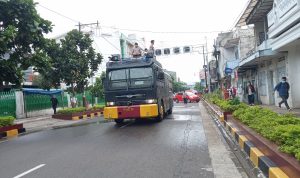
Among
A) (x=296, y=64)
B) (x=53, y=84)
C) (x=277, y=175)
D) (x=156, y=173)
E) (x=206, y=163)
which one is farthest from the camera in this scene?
(x=53, y=84)

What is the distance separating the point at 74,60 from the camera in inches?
1145

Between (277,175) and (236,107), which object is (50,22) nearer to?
(236,107)

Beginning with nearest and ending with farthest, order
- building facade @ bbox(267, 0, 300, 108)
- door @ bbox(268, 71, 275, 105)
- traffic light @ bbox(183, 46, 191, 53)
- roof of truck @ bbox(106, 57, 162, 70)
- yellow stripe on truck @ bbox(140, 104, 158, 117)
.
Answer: building facade @ bbox(267, 0, 300, 108) < yellow stripe on truck @ bbox(140, 104, 158, 117) < roof of truck @ bbox(106, 57, 162, 70) < door @ bbox(268, 71, 275, 105) < traffic light @ bbox(183, 46, 191, 53)

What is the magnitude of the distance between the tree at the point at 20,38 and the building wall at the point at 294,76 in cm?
1270

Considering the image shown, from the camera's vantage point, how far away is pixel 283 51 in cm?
2122

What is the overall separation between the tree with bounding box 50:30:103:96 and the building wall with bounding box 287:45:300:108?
1566cm

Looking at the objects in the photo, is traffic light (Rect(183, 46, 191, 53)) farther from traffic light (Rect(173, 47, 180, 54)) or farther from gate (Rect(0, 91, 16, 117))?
gate (Rect(0, 91, 16, 117))

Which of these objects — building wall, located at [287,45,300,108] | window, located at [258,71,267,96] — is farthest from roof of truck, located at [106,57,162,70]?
window, located at [258,71,267,96]

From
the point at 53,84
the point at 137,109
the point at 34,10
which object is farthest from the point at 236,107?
the point at 53,84

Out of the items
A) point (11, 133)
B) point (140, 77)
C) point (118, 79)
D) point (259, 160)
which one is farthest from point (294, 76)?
point (259, 160)

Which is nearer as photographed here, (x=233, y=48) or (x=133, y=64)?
(x=133, y=64)

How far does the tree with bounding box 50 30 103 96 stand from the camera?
95.7 feet

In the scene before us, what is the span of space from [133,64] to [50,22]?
4382 mm

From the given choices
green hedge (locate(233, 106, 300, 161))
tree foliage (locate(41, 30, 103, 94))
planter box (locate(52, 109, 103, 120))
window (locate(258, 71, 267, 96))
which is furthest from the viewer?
tree foliage (locate(41, 30, 103, 94))
